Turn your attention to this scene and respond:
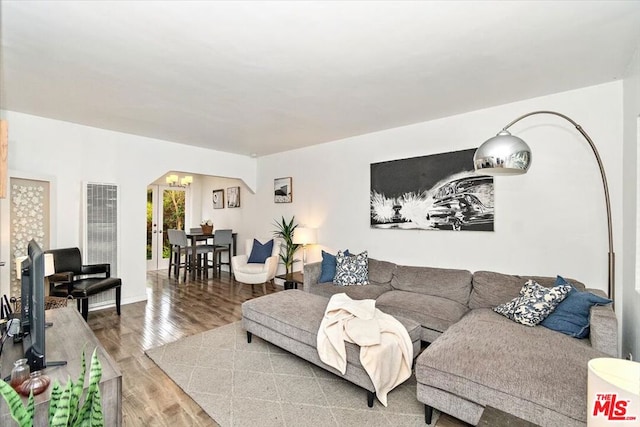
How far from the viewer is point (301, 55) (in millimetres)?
2188

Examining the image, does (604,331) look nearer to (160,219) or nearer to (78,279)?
(78,279)

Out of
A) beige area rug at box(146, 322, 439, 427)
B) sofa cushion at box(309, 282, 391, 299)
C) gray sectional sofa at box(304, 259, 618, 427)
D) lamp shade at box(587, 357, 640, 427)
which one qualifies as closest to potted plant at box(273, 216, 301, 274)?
sofa cushion at box(309, 282, 391, 299)

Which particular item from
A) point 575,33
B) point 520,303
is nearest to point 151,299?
point 520,303

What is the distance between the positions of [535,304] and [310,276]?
8.06 ft

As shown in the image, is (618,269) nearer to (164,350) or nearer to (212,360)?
(212,360)

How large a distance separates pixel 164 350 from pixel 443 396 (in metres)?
2.49

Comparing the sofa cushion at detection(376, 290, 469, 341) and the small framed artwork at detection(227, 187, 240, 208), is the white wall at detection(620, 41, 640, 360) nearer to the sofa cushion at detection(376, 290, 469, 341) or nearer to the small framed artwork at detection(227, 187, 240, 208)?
the sofa cushion at detection(376, 290, 469, 341)

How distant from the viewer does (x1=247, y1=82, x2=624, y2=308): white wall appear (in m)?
2.69

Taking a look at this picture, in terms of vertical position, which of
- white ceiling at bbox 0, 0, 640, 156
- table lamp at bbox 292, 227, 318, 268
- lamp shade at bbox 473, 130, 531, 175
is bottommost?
table lamp at bbox 292, 227, 318, 268

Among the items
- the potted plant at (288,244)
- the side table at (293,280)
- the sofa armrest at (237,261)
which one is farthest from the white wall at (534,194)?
the sofa armrest at (237,261)

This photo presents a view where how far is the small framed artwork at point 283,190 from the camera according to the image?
17.7 ft

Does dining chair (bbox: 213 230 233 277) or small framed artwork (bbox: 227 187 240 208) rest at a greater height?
small framed artwork (bbox: 227 187 240 208)

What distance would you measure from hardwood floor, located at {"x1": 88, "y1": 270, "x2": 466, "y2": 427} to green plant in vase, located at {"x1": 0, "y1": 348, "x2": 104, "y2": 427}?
3.59 feet

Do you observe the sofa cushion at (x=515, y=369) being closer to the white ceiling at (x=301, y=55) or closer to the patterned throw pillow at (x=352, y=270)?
the patterned throw pillow at (x=352, y=270)
